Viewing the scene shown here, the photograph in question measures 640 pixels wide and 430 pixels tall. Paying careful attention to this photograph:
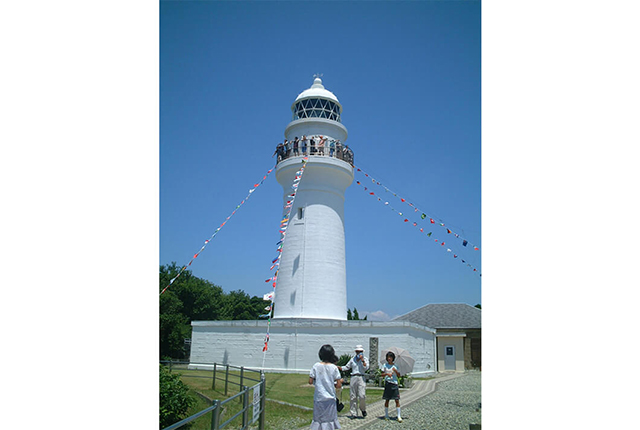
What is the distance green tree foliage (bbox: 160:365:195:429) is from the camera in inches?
300

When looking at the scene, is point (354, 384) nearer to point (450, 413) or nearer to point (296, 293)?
point (450, 413)

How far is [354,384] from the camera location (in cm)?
810

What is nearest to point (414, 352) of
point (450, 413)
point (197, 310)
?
point (450, 413)

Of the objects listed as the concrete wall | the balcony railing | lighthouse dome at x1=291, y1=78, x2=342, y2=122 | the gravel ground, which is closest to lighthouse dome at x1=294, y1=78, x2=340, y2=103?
lighthouse dome at x1=291, y1=78, x2=342, y2=122

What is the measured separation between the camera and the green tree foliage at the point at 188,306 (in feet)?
72.8

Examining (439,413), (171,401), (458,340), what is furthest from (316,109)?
(458,340)

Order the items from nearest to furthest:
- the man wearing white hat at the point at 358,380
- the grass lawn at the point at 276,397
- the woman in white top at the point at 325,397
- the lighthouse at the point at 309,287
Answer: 1. the woman in white top at the point at 325,397
2. the grass lawn at the point at 276,397
3. the man wearing white hat at the point at 358,380
4. the lighthouse at the point at 309,287

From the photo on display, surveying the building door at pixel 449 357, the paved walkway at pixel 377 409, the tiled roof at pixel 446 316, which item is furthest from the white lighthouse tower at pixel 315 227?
the tiled roof at pixel 446 316

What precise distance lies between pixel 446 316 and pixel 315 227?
44.8ft

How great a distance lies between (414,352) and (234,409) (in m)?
9.04

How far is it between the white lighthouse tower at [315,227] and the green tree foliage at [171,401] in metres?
8.17

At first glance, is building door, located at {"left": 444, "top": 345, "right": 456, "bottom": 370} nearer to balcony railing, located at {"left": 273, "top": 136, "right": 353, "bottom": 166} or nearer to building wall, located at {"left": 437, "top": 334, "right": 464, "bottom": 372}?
building wall, located at {"left": 437, "top": 334, "right": 464, "bottom": 372}

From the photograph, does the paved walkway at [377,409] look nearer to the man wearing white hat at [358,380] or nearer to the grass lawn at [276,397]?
the man wearing white hat at [358,380]

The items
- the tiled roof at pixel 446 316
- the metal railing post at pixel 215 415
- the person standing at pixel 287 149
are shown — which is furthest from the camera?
the tiled roof at pixel 446 316
